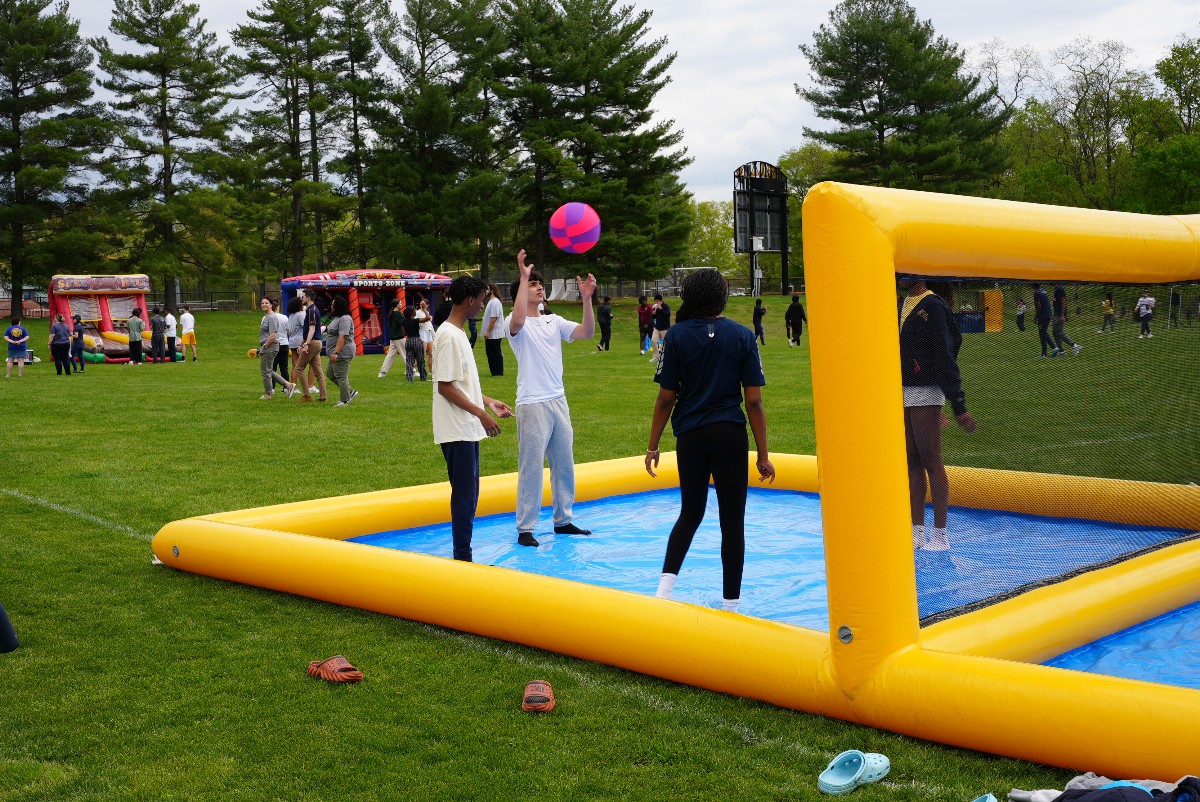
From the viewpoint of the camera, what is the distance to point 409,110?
47281 millimetres

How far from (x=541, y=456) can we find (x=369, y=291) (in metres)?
29.8

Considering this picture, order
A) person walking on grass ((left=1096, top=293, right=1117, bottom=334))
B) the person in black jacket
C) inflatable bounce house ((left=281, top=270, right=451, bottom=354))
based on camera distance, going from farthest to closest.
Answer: inflatable bounce house ((left=281, top=270, right=451, bottom=354)), person walking on grass ((left=1096, top=293, right=1117, bottom=334)), the person in black jacket

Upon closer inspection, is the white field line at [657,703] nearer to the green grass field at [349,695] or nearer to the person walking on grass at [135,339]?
the green grass field at [349,695]

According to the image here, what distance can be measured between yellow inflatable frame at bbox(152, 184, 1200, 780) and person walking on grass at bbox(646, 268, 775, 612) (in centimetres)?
46

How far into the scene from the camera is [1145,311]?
7219 millimetres

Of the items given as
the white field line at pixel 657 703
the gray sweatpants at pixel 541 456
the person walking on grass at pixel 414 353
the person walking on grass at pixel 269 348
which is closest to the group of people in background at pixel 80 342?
the person walking on grass at pixel 414 353

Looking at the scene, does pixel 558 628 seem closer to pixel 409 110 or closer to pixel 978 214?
pixel 978 214

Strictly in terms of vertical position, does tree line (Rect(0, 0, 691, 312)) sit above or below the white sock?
above

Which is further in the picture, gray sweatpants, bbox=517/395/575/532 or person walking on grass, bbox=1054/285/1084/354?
gray sweatpants, bbox=517/395/575/532

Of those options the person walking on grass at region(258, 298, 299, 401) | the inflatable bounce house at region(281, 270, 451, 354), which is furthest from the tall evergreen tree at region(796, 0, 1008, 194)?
the person walking on grass at region(258, 298, 299, 401)

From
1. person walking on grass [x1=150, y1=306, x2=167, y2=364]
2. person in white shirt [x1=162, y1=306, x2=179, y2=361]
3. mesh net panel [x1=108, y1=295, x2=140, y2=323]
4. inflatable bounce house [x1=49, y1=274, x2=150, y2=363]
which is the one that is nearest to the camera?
person walking on grass [x1=150, y1=306, x2=167, y2=364]

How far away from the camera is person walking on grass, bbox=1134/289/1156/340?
7.14 metres

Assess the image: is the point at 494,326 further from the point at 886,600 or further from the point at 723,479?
the point at 886,600

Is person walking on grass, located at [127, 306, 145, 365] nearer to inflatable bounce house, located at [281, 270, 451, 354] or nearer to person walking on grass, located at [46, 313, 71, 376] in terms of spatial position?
person walking on grass, located at [46, 313, 71, 376]
